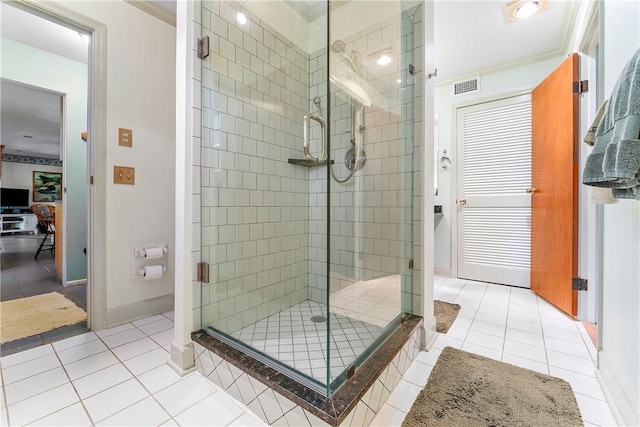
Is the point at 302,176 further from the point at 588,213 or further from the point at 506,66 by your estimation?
the point at 506,66

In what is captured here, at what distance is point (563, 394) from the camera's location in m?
1.20

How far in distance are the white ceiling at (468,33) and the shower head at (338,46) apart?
341 millimetres

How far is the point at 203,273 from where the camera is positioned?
1.41 meters

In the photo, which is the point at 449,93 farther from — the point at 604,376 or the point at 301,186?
the point at 604,376

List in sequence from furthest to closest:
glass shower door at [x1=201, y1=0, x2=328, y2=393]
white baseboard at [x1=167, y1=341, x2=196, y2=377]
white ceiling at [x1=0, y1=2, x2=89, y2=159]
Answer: white ceiling at [x1=0, y1=2, x2=89, y2=159], glass shower door at [x1=201, y1=0, x2=328, y2=393], white baseboard at [x1=167, y1=341, x2=196, y2=377]

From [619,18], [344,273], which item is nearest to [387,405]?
[344,273]

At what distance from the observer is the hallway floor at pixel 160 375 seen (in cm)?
106

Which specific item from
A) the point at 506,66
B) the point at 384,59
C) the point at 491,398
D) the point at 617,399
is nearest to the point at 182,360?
the point at 491,398

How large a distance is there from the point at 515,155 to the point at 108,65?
363 cm

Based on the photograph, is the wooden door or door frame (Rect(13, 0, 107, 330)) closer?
door frame (Rect(13, 0, 107, 330))

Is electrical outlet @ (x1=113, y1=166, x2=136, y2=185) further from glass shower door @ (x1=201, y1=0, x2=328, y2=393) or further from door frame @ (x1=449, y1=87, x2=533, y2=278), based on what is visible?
door frame @ (x1=449, y1=87, x2=533, y2=278)

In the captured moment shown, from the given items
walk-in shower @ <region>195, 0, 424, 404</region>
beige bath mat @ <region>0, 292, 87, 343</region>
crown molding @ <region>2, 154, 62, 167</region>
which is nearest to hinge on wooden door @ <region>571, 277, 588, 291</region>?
walk-in shower @ <region>195, 0, 424, 404</region>

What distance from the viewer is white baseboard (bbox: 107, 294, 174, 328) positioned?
1.83m

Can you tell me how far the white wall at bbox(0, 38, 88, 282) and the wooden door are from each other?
4443mm
